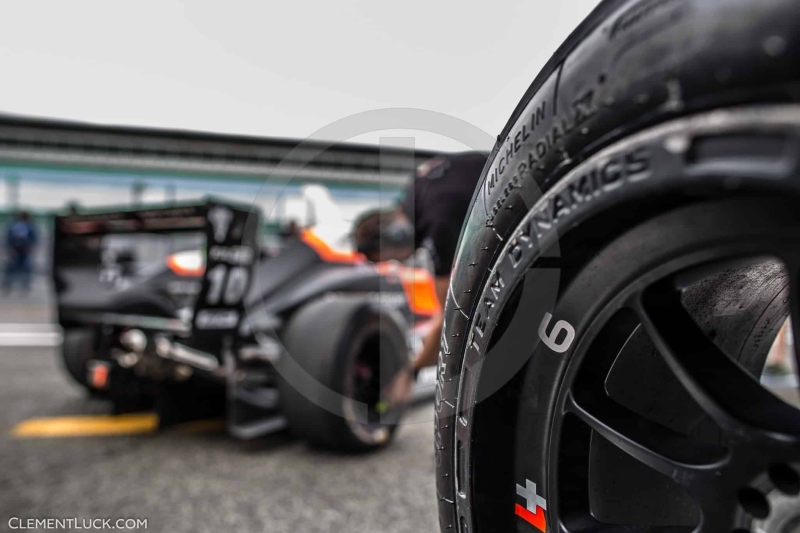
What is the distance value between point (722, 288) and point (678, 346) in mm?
187

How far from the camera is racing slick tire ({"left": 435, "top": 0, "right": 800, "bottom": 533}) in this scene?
1.38ft

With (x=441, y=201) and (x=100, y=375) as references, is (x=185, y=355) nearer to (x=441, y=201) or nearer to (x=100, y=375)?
(x=100, y=375)

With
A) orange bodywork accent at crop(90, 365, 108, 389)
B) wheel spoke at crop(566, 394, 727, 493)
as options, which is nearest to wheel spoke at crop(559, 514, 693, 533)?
wheel spoke at crop(566, 394, 727, 493)

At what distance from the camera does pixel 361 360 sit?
8.90 feet

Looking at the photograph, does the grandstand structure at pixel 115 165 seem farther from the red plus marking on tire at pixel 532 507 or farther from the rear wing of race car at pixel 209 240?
the red plus marking on tire at pixel 532 507

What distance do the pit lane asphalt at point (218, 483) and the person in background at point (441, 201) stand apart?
83 centimetres

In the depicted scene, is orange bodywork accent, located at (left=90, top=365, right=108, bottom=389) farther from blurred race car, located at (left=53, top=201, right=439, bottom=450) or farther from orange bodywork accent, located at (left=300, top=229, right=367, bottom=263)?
orange bodywork accent, located at (left=300, top=229, right=367, bottom=263)

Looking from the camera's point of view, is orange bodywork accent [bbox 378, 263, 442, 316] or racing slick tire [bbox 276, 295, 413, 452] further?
orange bodywork accent [bbox 378, 263, 442, 316]

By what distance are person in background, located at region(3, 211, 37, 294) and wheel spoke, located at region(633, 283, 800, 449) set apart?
11828 millimetres

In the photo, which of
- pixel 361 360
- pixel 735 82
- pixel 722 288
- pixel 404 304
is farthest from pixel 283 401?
pixel 735 82

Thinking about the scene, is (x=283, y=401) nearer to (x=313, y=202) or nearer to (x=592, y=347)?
(x=313, y=202)

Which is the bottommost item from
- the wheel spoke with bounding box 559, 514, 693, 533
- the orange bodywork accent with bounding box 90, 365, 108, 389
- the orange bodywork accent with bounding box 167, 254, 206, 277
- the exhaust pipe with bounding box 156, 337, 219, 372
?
the orange bodywork accent with bounding box 90, 365, 108, 389

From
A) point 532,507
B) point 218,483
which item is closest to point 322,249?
point 218,483

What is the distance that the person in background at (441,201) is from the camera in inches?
82.4
